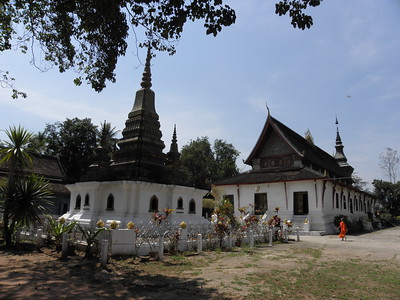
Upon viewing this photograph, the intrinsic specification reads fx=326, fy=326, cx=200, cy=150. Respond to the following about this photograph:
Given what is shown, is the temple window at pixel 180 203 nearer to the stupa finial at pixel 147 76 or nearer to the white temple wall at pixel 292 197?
the stupa finial at pixel 147 76

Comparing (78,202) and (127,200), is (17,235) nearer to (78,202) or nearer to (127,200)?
A: (127,200)

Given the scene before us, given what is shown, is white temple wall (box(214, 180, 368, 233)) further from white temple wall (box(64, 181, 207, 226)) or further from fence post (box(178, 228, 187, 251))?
fence post (box(178, 228, 187, 251))

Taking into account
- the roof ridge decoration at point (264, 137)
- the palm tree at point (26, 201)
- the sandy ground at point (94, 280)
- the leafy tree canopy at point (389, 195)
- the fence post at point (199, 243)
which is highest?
the roof ridge decoration at point (264, 137)

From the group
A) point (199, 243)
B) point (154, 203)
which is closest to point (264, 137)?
point (154, 203)

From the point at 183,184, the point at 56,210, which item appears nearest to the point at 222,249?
the point at 183,184

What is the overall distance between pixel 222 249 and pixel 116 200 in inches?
217

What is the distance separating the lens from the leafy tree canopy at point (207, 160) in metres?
46.0

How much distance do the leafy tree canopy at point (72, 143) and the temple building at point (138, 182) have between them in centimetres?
2875

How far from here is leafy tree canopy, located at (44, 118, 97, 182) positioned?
144 feet

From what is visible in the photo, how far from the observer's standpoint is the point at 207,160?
4775 cm

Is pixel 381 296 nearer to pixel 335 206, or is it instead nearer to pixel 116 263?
pixel 116 263

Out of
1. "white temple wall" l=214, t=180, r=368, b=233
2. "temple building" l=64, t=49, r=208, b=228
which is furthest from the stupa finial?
"white temple wall" l=214, t=180, r=368, b=233

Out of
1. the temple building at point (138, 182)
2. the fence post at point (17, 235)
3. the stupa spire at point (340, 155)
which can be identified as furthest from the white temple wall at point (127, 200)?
the stupa spire at point (340, 155)

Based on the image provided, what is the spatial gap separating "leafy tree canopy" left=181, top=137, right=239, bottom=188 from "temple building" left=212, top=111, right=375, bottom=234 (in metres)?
14.9
